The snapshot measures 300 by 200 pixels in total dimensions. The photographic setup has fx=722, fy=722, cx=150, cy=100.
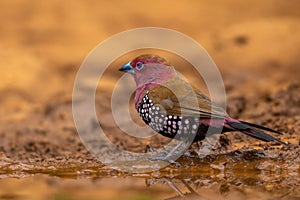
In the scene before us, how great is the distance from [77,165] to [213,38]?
521 centimetres

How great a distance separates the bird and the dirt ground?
34cm

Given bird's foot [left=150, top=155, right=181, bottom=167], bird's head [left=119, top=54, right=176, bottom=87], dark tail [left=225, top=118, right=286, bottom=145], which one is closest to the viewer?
dark tail [left=225, top=118, right=286, bottom=145]

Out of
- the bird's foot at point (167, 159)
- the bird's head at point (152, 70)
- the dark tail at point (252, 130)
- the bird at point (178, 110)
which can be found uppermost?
the bird's head at point (152, 70)

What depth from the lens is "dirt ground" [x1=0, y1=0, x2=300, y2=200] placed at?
216 inches

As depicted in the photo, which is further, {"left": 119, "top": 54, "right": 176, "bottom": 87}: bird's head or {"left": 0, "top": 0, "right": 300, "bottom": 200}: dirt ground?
{"left": 119, "top": 54, "right": 176, "bottom": 87}: bird's head

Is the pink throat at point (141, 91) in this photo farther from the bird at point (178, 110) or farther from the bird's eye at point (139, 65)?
the bird's eye at point (139, 65)

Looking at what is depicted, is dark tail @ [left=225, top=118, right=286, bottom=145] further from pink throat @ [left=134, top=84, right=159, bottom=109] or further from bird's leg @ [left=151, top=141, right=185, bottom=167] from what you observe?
pink throat @ [left=134, top=84, right=159, bottom=109]

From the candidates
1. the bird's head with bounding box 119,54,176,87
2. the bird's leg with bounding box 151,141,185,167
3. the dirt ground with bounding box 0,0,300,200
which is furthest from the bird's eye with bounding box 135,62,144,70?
the dirt ground with bounding box 0,0,300,200

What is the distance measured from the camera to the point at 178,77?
6.03 meters

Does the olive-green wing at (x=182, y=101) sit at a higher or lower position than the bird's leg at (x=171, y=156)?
higher

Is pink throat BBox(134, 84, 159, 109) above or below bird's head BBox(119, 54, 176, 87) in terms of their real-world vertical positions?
below

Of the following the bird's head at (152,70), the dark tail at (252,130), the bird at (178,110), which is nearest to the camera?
the dark tail at (252,130)

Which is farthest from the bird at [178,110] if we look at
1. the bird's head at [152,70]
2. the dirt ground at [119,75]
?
the dirt ground at [119,75]

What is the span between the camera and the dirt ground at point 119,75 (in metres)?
5.48
